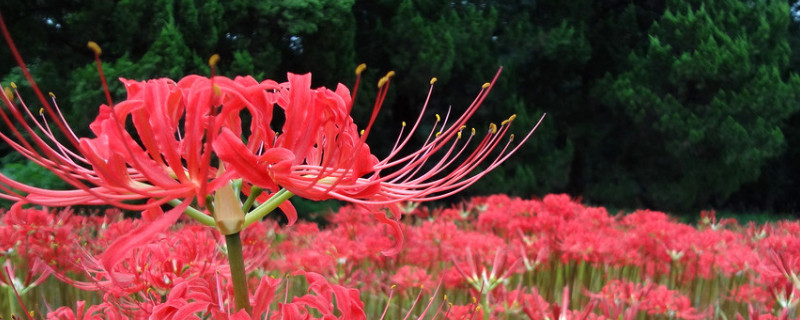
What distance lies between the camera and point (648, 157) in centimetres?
887

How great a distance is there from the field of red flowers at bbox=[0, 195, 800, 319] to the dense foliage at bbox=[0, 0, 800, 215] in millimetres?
2847

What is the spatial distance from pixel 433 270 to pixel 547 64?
22.8 ft

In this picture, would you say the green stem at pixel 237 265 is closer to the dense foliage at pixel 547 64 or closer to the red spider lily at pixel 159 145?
the red spider lily at pixel 159 145

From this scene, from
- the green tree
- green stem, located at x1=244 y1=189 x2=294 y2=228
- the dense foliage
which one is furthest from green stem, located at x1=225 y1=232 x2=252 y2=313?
the green tree

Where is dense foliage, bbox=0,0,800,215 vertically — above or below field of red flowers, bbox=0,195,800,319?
below

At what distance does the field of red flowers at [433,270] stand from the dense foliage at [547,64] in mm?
2847

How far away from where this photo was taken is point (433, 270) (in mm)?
2299

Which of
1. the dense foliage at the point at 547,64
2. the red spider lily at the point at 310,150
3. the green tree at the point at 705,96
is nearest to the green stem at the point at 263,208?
the red spider lily at the point at 310,150

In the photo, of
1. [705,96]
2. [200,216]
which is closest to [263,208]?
[200,216]

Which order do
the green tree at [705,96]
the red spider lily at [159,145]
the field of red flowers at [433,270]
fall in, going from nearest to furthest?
1. the red spider lily at [159,145]
2. the field of red flowers at [433,270]
3. the green tree at [705,96]

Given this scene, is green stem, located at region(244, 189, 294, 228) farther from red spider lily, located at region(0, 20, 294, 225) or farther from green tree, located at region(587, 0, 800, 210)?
green tree, located at region(587, 0, 800, 210)

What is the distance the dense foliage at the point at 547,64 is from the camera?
5.18 m

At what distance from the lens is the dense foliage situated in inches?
204

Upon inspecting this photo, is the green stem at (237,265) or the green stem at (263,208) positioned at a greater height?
the green stem at (263,208)
